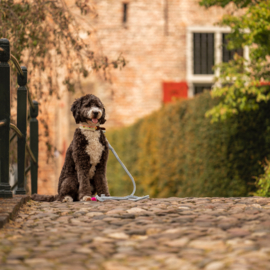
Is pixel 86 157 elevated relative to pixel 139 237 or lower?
elevated

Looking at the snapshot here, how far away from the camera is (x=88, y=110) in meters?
3.94

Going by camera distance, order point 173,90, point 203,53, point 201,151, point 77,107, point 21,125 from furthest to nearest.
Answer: point 173,90 → point 203,53 → point 201,151 → point 21,125 → point 77,107

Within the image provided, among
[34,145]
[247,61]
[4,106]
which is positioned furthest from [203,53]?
[4,106]

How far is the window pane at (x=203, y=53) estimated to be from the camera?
55.3 ft

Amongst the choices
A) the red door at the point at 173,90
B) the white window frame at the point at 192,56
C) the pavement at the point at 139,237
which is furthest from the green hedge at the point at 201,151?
the white window frame at the point at 192,56

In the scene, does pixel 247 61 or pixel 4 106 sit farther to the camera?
pixel 247 61

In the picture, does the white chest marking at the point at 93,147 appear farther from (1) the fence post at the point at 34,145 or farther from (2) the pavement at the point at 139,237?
(1) the fence post at the point at 34,145

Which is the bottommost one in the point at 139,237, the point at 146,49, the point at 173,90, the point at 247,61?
the point at 139,237

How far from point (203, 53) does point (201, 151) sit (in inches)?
342

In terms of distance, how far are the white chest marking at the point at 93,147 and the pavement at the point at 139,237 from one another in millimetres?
473

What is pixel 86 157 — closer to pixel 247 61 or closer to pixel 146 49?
pixel 247 61

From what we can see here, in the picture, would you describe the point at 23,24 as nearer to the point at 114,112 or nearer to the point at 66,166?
the point at 66,166

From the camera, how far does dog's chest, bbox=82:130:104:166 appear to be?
399 cm

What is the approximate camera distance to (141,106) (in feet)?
57.3
